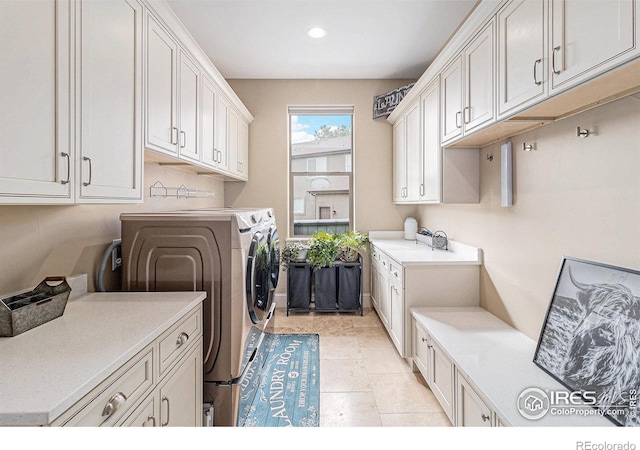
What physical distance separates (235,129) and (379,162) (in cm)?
181

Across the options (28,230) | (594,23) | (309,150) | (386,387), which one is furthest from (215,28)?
(386,387)

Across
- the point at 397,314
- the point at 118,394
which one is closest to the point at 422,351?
the point at 397,314

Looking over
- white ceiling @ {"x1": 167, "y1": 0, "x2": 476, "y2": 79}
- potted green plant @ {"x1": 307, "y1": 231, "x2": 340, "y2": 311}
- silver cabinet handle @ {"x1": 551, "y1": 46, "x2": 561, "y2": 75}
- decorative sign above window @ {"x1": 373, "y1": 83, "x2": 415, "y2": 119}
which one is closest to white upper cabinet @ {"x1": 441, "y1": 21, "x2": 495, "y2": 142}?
silver cabinet handle @ {"x1": 551, "y1": 46, "x2": 561, "y2": 75}

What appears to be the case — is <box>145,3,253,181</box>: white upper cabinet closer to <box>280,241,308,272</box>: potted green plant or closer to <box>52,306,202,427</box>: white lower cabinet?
<box>52,306,202,427</box>: white lower cabinet

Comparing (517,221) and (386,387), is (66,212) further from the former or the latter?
(517,221)

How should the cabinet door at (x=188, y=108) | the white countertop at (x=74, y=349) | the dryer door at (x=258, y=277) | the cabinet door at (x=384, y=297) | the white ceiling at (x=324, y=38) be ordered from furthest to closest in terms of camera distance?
the cabinet door at (x=384, y=297)
the white ceiling at (x=324, y=38)
the cabinet door at (x=188, y=108)
the dryer door at (x=258, y=277)
the white countertop at (x=74, y=349)

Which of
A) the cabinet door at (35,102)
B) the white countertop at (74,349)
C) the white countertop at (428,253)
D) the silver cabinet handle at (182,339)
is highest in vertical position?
the cabinet door at (35,102)

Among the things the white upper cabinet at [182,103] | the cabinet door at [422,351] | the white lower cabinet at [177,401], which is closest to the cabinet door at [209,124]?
the white upper cabinet at [182,103]

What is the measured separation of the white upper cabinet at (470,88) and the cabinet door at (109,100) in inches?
73.0

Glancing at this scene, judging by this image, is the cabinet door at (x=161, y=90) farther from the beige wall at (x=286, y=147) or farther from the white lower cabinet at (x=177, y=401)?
the beige wall at (x=286, y=147)

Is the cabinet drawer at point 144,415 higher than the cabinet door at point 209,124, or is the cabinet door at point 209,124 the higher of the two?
the cabinet door at point 209,124

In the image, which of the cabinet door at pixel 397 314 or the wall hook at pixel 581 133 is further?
the cabinet door at pixel 397 314

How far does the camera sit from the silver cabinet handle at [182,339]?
1407 mm

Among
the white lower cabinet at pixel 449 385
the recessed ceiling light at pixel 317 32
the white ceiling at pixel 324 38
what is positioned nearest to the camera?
the white lower cabinet at pixel 449 385
